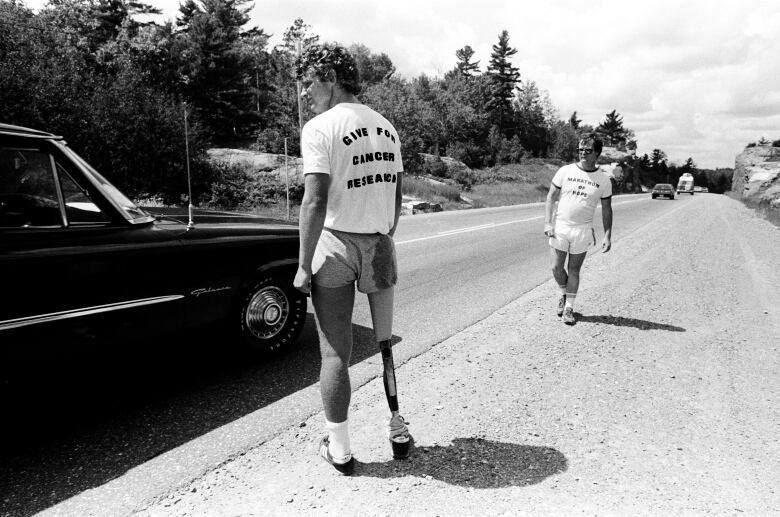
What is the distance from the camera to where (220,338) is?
3783mm

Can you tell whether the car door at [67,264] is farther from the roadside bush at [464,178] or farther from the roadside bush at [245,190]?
the roadside bush at [464,178]

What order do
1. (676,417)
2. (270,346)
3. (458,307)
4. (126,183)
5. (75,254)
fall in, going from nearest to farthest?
(75,254), (676,417), (270,346), (458,307), (126,183)

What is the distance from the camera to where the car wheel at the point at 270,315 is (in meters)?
3.91

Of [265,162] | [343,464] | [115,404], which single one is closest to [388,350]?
[343,464]

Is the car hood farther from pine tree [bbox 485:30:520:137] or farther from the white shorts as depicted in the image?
pine tree [bbox 485:30:520:137]

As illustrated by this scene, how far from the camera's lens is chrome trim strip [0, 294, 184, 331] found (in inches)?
102

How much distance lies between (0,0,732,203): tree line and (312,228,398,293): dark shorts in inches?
38.6

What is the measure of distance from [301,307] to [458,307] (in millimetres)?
2277

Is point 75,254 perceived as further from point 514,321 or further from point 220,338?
point 514,321

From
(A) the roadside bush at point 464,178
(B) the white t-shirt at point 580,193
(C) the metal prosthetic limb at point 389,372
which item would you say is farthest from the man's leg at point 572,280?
(A) the roadside bush at point 464,178

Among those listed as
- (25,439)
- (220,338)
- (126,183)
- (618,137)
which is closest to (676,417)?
(220,338)

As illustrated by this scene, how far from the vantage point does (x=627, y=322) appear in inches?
211

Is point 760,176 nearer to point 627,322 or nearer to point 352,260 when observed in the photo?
point 627,322

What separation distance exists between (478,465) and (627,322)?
11.2 ft
